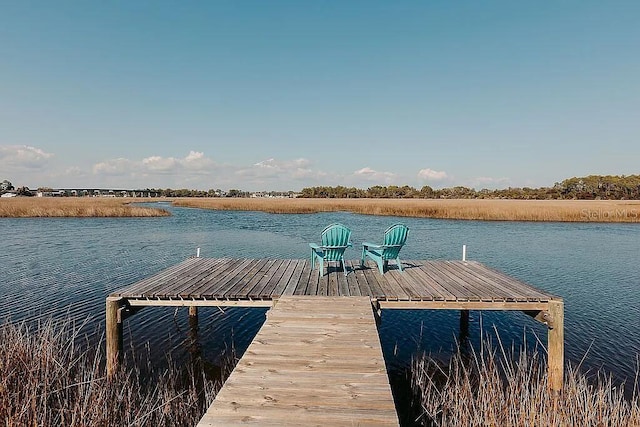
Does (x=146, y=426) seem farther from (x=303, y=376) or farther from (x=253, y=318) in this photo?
(x=253, y=318)

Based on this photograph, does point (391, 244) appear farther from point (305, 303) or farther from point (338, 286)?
point (305, 303)

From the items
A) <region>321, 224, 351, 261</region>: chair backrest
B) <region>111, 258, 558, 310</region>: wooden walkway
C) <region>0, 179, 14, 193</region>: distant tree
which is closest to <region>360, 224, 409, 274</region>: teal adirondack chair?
<region>111, 258, 558, 310</region>: wooden walkway

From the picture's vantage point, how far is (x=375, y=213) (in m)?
38.1

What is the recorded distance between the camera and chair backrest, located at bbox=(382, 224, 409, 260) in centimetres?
681

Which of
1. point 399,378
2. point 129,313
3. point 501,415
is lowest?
point 399,378

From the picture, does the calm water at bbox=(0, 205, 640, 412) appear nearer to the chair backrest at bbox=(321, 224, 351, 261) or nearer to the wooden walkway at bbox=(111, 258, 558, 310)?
the wooden walkway at bbox=(111, 258, 558, 310)

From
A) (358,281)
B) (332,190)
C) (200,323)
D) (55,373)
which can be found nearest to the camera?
(55,373)

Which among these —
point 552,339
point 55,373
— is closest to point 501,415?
point 552,339

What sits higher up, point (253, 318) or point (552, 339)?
point (552, 339)

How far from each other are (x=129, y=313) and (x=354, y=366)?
13.0 feet

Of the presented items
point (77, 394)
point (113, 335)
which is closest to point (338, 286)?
point (113, 335)

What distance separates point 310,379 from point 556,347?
13.4ft

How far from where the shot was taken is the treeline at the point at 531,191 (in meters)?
Answer: 73.6

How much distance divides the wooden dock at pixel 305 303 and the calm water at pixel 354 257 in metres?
1.09
